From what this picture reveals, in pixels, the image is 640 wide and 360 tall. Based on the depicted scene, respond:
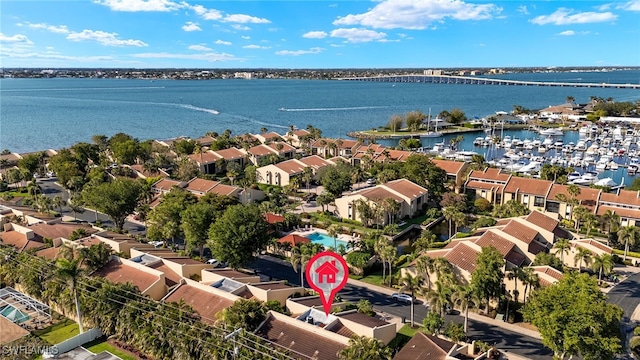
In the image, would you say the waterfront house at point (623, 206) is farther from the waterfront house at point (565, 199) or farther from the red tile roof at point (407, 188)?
the red tile roof at point (407, 188)

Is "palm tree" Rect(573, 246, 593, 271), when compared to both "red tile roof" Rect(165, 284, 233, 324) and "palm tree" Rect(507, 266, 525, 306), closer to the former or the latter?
"palm tree" Rect(507, 266, 525, 306)

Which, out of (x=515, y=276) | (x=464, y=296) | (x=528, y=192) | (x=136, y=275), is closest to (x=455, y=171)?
(x=528, y=192)

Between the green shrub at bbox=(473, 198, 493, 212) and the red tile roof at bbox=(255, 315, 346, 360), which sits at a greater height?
the red tile roof at bbox=(255, 315, 346, 360)

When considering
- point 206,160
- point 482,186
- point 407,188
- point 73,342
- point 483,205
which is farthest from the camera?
point 206,160

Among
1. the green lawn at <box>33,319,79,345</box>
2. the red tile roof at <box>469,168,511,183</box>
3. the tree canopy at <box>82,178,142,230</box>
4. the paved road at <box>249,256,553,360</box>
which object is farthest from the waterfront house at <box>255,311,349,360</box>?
the red tile roof at <box>469,168,511,183</box>

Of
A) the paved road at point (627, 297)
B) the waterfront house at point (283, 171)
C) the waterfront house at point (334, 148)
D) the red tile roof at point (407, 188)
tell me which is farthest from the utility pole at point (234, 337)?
the waterfront house at point (334, 148)

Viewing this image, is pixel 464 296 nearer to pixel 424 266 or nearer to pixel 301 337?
pixel 424 266
